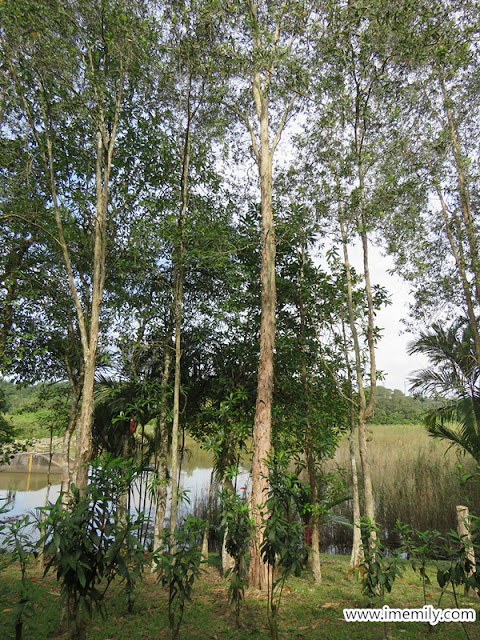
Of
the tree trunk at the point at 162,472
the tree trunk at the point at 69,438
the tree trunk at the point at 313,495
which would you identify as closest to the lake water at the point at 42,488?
the tree trunk at the point at 69,438

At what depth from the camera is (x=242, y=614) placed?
427 cm

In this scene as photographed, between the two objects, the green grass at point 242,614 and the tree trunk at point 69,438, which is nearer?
the green grass at point 242,614

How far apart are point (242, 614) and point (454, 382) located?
242 inches

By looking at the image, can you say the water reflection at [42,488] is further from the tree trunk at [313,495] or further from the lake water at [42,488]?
the tree trunk at [313,495]

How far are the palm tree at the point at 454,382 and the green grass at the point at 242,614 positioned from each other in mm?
2982

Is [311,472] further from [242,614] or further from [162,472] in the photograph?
[162,472]

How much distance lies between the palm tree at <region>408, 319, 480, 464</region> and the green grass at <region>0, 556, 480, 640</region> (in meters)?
2.98

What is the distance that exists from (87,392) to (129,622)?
2910 mm

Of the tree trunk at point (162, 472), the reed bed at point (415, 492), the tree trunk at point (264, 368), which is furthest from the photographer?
the reed bed at point (415, 492)

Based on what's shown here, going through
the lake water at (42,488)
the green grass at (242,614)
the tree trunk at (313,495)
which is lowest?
the lake water at (42,488)

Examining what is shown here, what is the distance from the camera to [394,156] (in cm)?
668

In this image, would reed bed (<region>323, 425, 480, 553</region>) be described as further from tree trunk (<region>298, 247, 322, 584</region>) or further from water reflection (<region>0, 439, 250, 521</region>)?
water reflection (<region>0, 439, 250, 521</region>)

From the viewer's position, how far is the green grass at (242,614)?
379 cm

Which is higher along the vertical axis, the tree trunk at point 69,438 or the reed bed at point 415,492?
the tree trunk at point 69,438
